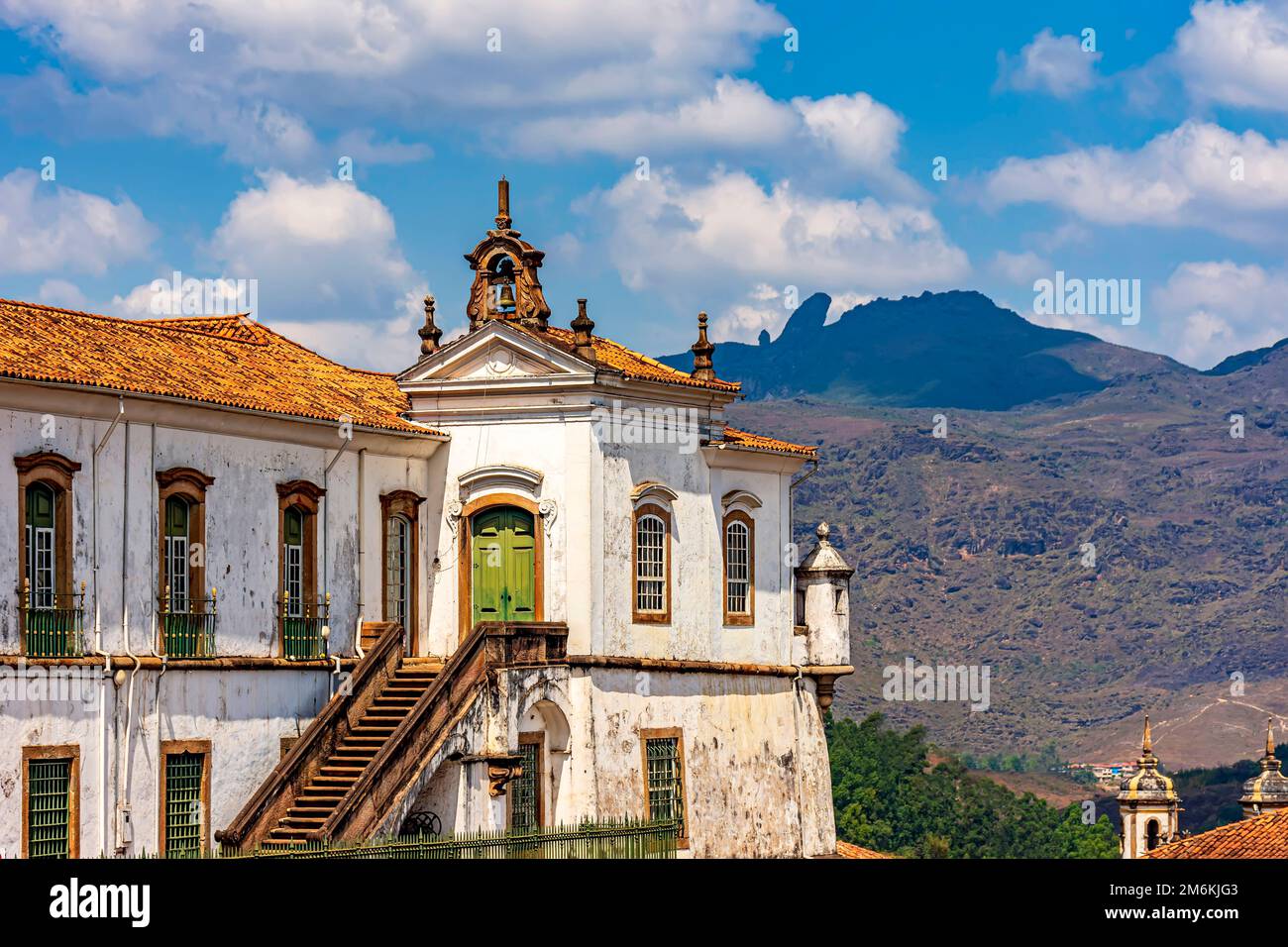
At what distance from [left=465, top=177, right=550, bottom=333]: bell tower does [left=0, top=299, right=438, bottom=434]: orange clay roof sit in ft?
7.72

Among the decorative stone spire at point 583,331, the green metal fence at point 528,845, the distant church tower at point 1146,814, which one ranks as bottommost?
the distant church tower at point 1146,814

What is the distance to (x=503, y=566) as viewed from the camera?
134ft

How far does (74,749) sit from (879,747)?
119749 millimetres

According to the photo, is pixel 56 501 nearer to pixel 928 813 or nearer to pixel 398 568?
pixel 398 568

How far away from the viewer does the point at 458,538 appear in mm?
41219

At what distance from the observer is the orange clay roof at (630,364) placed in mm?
40531

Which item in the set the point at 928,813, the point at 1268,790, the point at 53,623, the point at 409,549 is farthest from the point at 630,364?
the point at 928,813

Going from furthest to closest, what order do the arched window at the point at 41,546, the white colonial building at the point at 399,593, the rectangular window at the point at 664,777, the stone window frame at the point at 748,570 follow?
the stone window frame at the point at 748,570 → the rectangular window at the point at 664,777 → the white colonial building at the point at 399,593 → the arched window at the point at 41,546

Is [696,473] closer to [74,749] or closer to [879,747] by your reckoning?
[74,749]

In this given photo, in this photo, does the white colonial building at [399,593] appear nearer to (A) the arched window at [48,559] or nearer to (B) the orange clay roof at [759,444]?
(A) the arched window at [48,559]

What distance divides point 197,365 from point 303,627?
4.63 meters

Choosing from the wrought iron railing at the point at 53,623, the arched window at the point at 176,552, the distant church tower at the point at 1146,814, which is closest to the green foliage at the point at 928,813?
the distant church tower at the point at 1146,814

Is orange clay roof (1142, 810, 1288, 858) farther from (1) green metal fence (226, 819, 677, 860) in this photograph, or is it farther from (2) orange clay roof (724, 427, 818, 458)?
(1) green metal fence (226, 819, 677, 860)

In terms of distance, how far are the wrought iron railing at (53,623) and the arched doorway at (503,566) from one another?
29.0 ft
